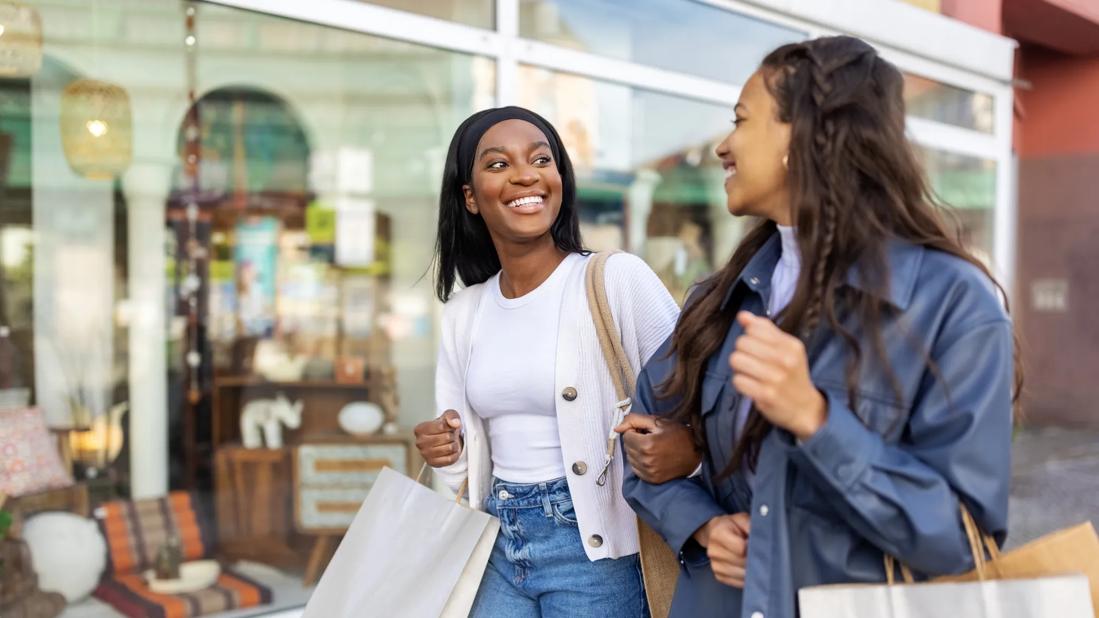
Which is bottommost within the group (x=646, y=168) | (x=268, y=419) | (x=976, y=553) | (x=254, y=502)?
(x=254, y=502)

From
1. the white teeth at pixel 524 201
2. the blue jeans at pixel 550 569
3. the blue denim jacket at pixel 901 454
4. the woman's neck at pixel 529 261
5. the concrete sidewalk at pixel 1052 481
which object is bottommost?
the concrete sidewalk at pixel 1052 481

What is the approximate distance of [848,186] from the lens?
1.39 meters

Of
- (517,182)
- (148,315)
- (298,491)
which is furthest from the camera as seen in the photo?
(148,315)

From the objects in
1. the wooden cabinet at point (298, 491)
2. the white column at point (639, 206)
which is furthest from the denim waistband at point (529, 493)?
the white column at point (639, 206)

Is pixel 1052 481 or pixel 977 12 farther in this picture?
pixel 977 12

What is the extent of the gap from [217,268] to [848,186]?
576cm

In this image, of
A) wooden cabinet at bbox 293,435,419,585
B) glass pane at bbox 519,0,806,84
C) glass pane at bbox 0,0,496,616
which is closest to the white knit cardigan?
glass pane at bbox 0,0,496,616

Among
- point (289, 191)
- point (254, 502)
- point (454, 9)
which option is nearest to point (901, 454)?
point (454, 9)

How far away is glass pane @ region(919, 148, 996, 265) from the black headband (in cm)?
615

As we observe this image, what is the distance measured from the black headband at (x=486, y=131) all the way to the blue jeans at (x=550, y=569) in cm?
75

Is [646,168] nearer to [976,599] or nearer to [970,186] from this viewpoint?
[970,186]

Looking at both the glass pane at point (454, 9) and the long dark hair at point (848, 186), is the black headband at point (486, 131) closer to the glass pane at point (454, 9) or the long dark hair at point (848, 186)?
the long dark hair at point (848, 186)

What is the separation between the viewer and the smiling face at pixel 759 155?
146cm

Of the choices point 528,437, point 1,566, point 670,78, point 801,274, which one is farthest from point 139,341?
point 801,274
